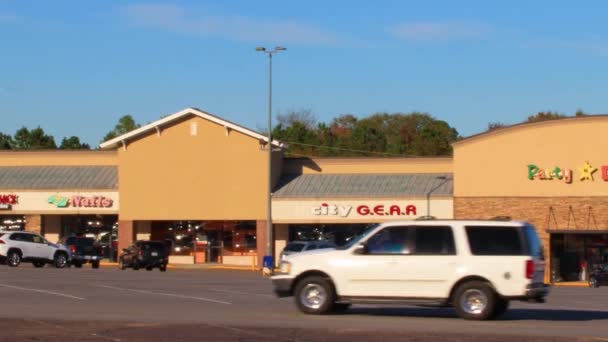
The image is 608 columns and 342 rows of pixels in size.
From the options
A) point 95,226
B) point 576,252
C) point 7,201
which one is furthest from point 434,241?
point 95,226

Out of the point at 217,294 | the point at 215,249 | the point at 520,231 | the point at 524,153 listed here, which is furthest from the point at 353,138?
the point at 520,231

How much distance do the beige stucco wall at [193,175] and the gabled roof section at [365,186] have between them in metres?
2.03

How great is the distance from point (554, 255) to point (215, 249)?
65.1ft

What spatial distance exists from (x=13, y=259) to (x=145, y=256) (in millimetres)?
6665

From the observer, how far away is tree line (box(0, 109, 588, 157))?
10331 centimetres

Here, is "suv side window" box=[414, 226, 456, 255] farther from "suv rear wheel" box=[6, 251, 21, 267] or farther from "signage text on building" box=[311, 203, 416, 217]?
"signage text on building" box=[311, 203, 416, 217]

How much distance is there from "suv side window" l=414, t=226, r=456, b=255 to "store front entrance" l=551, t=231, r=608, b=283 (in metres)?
37.0

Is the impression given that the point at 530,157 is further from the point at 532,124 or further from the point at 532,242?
the point at 532,242

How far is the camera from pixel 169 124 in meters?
63.1

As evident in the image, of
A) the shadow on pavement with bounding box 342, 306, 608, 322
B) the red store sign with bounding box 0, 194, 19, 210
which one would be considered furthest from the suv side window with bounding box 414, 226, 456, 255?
the red store sign with bounding box 0, 194, 19, 210

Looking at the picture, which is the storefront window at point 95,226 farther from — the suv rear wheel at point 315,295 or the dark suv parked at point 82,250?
the suv rear wheel at point 315,295

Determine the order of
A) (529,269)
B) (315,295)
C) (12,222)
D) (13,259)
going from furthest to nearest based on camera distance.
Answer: (12,222) < (13,259) < (315,295) < (529,269)

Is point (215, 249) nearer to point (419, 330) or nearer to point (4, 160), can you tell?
point (4, 160)

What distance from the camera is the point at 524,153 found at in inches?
2210
